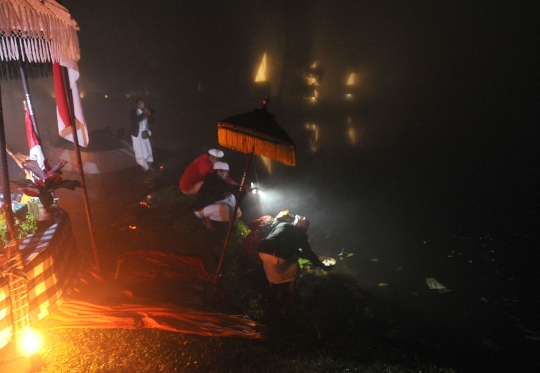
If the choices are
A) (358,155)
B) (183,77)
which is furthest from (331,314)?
(358,155)

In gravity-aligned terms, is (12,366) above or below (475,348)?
above

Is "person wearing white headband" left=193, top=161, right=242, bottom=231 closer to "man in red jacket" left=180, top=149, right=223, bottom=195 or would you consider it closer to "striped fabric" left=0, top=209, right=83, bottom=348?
"man in red jacket" left=180, top=149, right=223, bottom=195

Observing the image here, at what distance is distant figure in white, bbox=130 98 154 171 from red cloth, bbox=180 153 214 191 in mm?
3957

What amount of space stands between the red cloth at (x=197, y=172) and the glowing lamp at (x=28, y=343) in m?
4.84

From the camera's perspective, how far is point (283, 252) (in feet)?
19.7

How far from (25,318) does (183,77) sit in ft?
45.7

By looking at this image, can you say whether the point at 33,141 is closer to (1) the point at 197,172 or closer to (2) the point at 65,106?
(2) the point at 65,106

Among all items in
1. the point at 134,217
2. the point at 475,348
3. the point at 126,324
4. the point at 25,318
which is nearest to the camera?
the point at 25,318

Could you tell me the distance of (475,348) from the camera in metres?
5.60

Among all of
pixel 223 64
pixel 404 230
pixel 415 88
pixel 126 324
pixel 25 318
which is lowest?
pixel 404 230

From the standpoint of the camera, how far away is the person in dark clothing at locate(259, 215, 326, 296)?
19.9 feet

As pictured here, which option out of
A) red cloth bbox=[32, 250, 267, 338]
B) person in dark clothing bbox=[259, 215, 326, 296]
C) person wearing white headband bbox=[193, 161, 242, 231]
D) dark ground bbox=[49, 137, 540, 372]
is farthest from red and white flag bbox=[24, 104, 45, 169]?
person in dark clothing bbox=[259, 215, 326, 296]

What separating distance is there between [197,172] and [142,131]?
13.8 ft

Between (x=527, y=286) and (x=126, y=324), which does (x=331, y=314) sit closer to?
(x=126, y=324)
